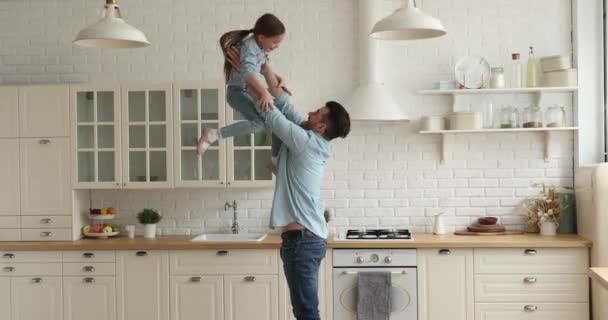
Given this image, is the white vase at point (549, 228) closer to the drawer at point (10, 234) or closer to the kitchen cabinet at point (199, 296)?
the kitchen cabinet at point (199, 296)


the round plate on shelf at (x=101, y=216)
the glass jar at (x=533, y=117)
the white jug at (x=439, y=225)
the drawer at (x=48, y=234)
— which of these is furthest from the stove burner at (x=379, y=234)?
the drawer at (x=48, y=234)

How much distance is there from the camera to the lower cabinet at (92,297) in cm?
598

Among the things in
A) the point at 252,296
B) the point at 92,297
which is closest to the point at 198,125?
the point at 252,296

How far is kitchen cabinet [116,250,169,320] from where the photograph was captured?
595 cm

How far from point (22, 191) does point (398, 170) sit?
3076mm

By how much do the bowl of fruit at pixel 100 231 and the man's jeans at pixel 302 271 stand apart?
8.49ft

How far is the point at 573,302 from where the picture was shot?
5699 mm

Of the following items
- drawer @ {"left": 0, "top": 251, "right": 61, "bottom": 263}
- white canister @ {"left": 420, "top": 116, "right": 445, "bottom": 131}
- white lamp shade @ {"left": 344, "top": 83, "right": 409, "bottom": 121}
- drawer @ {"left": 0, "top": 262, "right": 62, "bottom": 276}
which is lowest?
drawer @ {"left": 0, "top": 262, "right": 62, "bottom": 276}

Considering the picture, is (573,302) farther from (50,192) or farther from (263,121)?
(50,192)

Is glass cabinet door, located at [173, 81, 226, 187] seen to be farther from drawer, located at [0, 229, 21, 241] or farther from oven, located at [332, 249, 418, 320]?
drawer, located at [0, 229, 21, 241]

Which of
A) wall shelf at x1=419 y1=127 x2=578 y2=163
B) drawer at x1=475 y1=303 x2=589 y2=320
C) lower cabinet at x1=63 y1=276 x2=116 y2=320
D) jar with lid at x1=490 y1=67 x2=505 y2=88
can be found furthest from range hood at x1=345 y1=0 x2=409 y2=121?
lower cabinet at x1=63 y1=276 x2=116 y2=320

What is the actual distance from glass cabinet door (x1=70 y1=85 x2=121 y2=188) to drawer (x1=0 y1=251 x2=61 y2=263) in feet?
1.91

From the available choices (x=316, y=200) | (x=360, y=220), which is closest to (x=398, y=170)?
(x=360, y=220)

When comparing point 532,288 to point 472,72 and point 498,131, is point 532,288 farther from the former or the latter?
point 472,72
